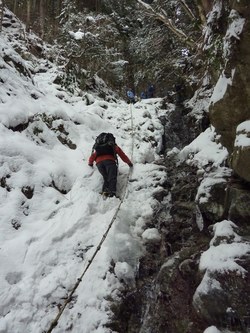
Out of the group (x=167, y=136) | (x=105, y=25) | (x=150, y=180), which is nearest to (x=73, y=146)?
(x=150, y=180)

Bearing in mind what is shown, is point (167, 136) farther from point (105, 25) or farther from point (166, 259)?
point (105, 25)

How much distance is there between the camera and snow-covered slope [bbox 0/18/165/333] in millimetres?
4672

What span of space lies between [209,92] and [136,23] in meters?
14.8

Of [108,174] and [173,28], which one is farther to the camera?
[173,28]

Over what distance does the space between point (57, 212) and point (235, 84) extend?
3896 mm

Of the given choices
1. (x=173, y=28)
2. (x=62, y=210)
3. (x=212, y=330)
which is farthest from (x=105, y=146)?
(x=173, y=28)

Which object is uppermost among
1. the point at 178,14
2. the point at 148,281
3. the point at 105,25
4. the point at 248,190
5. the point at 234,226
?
→ the point at 105,25

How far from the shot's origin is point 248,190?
5445 mm

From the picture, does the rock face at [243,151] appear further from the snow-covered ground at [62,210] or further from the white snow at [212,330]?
the white snow at [212,330]

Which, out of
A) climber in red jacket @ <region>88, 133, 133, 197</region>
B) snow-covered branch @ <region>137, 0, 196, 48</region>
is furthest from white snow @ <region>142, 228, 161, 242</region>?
snow-covered branch @ <region>137, 0, 196, 48</region>

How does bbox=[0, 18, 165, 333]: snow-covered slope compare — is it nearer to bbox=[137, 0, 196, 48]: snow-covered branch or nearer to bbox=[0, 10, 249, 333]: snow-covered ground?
bbox=[0, 10, 249, 333]: snow-covered ground

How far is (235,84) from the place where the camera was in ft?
17.5

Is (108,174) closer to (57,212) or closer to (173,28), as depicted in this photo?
(57,212)

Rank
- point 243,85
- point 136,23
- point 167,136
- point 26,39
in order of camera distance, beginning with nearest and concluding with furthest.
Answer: point 243,85, point 167,136, point 26,39, point 136,23
